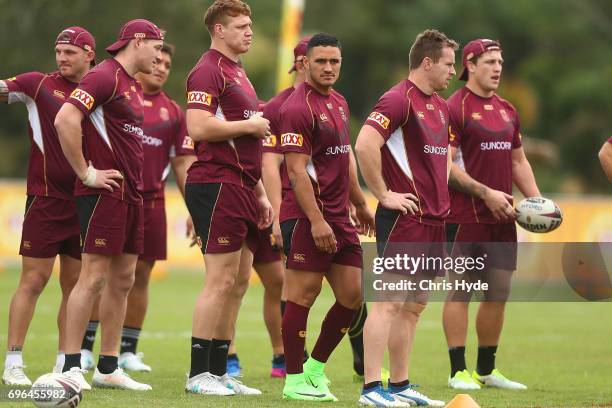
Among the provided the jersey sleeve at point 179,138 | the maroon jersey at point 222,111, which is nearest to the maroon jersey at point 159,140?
the jersey sleeve at point 179,138

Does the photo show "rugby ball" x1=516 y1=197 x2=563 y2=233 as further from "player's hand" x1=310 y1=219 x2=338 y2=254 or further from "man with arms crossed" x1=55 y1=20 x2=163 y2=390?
"man with arms crossed" x1=55 y1=20 x2=163 y2=390

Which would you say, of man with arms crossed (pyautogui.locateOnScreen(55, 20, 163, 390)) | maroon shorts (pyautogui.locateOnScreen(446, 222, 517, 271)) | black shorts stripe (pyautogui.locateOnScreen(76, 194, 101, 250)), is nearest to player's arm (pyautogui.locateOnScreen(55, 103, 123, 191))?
man with arms crossed (pyautogui.locateOnScreen(55, 20, 163, 390))

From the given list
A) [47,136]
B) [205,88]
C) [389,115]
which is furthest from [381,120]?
[47,136]

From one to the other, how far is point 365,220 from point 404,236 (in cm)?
98

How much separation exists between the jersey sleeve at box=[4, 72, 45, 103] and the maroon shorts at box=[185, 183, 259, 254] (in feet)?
5.69

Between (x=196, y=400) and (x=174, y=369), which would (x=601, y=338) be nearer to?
(x=174, y=369)

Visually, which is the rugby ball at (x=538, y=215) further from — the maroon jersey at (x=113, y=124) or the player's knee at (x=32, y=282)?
the player's knee at (x=32, y=282)

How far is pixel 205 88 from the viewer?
856cm

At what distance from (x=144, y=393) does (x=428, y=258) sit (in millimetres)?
2309

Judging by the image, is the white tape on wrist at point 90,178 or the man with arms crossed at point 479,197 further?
the man with arms crossed at point 479,197

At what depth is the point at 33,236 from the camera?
956cm

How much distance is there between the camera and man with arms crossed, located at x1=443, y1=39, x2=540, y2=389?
1028 centimetres

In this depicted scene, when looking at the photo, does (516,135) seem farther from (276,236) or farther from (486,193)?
(276,236)

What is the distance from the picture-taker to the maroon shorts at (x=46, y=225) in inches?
376
